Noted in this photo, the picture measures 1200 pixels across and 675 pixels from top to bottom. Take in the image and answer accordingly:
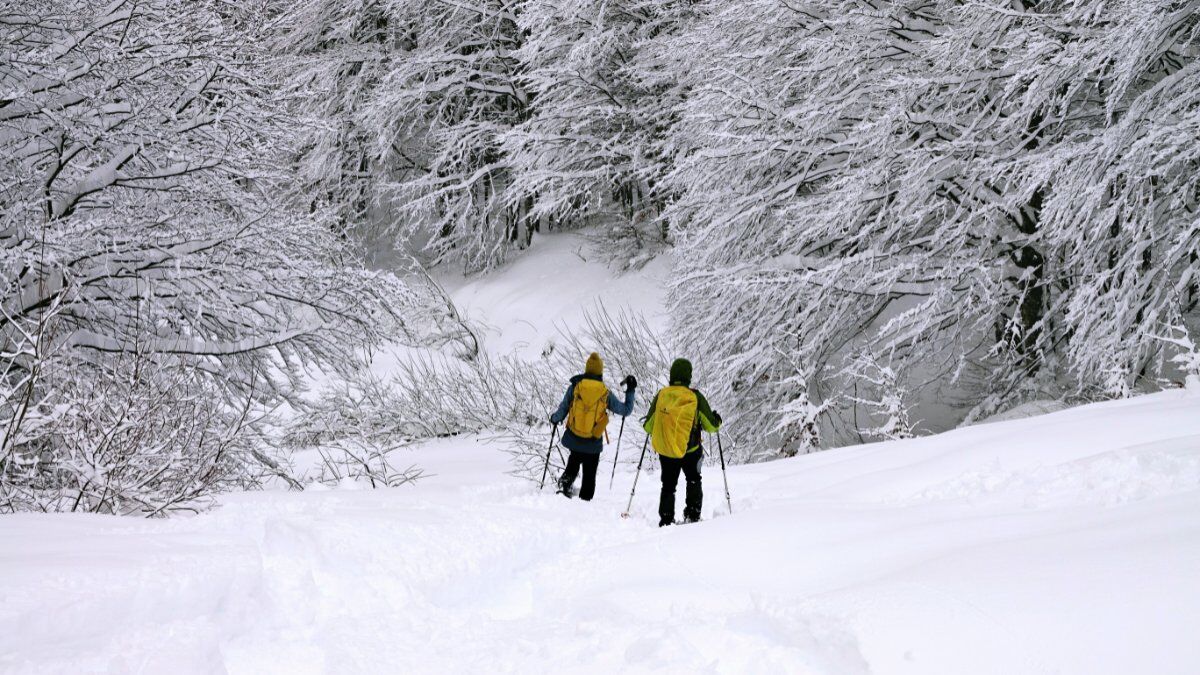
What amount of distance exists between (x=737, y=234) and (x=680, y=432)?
5483 millimetres

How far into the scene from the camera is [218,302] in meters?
7.82

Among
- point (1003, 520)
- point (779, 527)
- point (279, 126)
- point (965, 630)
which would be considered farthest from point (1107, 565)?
point (279, 126)

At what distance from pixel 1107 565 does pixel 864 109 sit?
924 centimetres

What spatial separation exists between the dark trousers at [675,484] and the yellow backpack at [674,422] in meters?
0.10

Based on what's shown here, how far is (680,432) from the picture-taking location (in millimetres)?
6434

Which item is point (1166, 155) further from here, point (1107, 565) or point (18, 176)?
point (18, 176)

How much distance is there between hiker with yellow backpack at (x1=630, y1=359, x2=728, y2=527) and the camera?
6.44 metres

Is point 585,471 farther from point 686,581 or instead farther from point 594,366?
point 686,581

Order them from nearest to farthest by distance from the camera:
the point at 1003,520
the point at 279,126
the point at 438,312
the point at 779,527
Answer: the point at 1003,520, the point at 779,527, the point at 279,126, the point at 438,312

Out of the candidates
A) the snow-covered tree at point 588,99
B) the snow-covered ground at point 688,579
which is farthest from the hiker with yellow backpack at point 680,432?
the snow-covered tree at point 588,99

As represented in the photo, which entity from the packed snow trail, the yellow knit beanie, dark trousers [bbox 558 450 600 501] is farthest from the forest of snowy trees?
dark trousers [bbox 558 450 600 501]

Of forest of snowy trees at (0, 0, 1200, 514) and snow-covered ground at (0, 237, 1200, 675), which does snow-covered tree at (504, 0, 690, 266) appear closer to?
forest of snowy trees at (0, 0, 1200, 514)

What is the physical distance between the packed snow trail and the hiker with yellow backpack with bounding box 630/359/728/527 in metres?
0.58

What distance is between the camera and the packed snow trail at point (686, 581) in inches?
108
